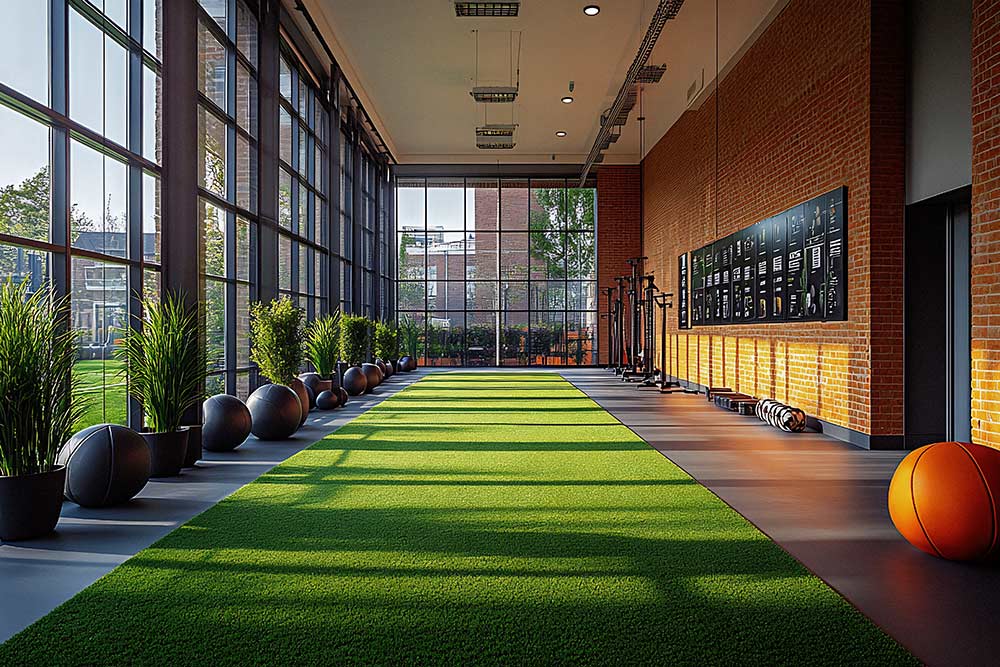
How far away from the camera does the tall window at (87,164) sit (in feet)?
16.3

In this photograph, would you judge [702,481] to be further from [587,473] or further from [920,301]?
[920,301]

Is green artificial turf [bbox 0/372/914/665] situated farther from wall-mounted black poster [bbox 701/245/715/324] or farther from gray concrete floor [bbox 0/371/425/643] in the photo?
wall-mounted black poster [bbox 701/245/715/324]

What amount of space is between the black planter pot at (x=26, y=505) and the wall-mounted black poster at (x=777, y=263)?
8.05m

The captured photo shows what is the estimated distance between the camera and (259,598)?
333 cm

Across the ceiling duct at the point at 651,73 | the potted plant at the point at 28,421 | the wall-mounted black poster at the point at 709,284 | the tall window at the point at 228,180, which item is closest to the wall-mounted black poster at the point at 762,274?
the wall-mounted black poster at the point at 709,284

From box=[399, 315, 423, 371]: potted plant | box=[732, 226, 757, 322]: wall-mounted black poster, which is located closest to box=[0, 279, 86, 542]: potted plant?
box=[732, 226, 757, 322]: wall-mounted black poster

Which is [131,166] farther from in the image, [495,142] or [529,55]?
[495,142]

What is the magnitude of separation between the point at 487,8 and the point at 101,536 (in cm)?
725

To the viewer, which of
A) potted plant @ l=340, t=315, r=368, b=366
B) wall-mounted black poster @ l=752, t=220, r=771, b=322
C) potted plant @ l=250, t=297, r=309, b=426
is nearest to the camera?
potted plant @ l=250, t=297, r=309, b=426

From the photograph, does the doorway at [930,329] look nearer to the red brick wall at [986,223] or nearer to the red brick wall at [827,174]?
the red brick wall at [827,174]

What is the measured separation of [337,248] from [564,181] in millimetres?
9302

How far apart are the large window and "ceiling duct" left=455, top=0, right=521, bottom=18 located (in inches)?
497

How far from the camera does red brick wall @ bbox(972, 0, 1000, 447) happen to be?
210 inches

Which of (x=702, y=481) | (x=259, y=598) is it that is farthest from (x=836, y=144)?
(x=259, y=598)
